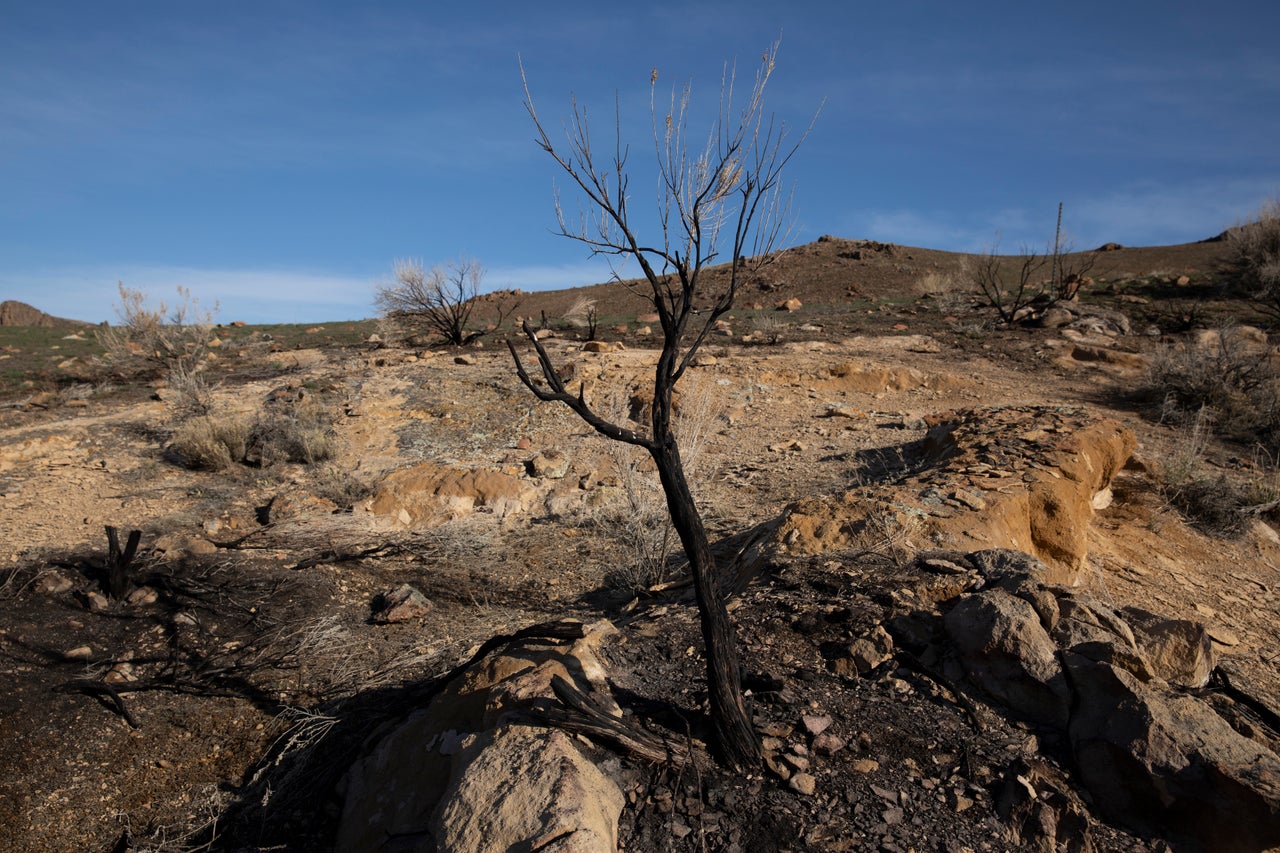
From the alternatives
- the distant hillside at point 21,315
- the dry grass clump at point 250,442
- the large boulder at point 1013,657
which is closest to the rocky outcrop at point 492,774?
the large boulder at point 1013,657

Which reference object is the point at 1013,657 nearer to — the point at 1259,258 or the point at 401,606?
the point at 401,606

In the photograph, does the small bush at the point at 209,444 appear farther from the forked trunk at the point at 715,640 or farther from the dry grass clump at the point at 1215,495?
the dry grass clump at the point at 1215,495

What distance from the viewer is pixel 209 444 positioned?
350 inches

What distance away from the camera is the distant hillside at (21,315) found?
36.5 meters

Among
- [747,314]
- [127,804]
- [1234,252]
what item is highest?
[1234,252]

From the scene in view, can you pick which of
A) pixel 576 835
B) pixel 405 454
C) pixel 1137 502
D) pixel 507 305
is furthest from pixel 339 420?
pixel 507 305

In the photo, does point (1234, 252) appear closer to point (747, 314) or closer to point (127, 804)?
point (747, 314)

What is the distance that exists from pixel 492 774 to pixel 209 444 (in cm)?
790

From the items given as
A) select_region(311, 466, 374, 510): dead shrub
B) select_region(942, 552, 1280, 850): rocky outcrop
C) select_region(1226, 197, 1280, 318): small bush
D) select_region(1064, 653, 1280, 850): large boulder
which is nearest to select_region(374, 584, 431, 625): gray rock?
select_region(311, 466, 374, 510): dead shrub

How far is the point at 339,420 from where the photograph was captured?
33.1 feet

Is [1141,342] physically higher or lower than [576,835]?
higher

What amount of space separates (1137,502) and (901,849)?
5903 mm

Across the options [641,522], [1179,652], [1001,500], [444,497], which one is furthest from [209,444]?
[1179,652]

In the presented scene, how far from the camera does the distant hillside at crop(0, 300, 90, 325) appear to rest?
120ft
